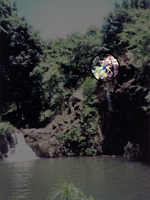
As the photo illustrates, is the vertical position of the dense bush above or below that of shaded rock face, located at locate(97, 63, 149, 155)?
below

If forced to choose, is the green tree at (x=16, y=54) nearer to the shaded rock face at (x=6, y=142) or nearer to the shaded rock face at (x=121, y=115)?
the shaded rock face at (x=6, y=142)

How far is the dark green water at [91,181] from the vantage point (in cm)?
456

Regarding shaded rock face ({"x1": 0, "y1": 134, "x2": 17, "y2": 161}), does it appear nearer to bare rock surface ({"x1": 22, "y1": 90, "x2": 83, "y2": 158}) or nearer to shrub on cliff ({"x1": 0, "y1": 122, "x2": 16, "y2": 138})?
shrub on cliff ({"x1": 0, "y1": 122, "x2": 16, "y2": 138})

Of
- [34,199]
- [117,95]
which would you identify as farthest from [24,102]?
[34,199]

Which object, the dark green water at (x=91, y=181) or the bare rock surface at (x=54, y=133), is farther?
the bare rock surface at (x=54, y=133)

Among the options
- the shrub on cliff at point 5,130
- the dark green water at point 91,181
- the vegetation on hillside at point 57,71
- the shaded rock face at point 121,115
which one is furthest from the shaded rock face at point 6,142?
the shaded rock face at point 121,115

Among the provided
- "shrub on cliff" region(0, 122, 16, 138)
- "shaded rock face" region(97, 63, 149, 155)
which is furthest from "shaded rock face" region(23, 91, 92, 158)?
"shaded rock face" region(97, 63, 149, 155)

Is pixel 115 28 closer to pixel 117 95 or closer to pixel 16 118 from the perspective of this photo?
pixel 117 95

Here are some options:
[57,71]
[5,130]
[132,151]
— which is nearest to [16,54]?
[57,71]

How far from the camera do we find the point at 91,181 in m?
5.56

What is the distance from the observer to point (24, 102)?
1576cm

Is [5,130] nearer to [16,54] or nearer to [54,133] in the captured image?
[54,133]

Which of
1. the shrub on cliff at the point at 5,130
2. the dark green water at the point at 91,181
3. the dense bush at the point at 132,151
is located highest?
the shrub on cliff at the point at 5,130

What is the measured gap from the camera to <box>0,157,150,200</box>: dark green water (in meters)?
4.56
